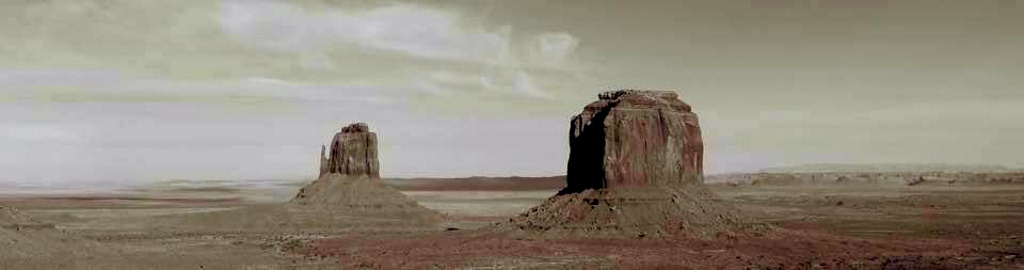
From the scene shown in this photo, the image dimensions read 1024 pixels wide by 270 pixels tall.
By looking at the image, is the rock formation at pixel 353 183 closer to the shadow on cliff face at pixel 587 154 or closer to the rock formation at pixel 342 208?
the rock formation at pixel 342 208

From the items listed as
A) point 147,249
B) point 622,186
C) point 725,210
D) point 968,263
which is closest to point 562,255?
point 622,186

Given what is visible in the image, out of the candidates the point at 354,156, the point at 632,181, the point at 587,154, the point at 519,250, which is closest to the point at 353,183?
the point at 354,156

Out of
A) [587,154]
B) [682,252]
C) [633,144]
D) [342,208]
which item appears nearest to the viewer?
[682,252]

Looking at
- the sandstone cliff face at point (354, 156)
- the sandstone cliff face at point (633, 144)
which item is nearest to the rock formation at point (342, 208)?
the sandstone cliff face at point (354, 156)

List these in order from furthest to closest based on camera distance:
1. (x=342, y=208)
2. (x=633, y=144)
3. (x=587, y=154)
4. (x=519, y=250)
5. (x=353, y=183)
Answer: (x=353, y=183)
(x=342, y=208)
(x=587, y=154)
(x=633, y=144)
(x=519, y=250)

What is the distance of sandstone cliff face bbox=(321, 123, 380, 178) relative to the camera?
3757 inches

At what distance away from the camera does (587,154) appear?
62.2 metres

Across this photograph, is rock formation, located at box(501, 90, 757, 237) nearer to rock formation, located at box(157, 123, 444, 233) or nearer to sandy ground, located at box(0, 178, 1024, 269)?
sandy ground, located at box(0, 178, 1024, 269)

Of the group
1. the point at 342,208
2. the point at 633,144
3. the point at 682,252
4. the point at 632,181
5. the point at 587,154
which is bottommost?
the point at 682,252

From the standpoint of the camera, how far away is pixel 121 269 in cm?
3912

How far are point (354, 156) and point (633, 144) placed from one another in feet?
146

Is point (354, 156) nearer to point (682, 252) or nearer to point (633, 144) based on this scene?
point (633, 144)

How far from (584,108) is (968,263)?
29154 millimetres

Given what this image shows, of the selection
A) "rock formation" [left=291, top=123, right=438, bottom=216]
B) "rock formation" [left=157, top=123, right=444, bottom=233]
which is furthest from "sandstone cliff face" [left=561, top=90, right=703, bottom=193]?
"rock formation" [left=291, top=123, right=438, bottom=216]
